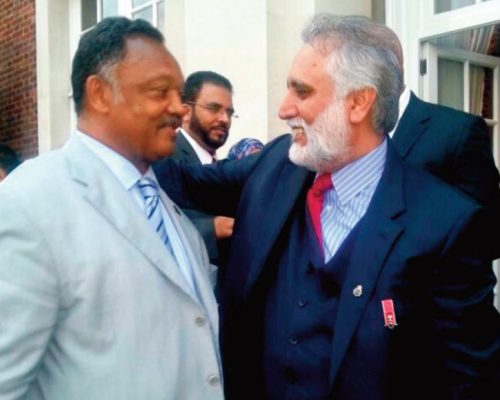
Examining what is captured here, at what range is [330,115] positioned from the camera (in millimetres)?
2113

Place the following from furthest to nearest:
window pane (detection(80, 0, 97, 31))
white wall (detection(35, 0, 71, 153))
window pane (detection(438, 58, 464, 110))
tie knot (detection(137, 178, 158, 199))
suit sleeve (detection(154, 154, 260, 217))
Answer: window pane (detection(80, 0, 97, 31)) → white wall (detection(35, 0, 71, 153)) → window pane (detection(438, 58, 464, 110)) → suit sleeve (detection(154, 154, 260, 217)) → tie knot (detection(137, 178, 158, 199))

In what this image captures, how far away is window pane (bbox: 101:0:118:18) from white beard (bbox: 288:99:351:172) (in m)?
6.41

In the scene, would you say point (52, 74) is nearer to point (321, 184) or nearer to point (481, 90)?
point (481, 90)

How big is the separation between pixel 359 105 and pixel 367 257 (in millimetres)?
476

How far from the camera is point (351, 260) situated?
198cm

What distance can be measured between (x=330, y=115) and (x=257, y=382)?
849 mm

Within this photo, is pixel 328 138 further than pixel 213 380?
Yes

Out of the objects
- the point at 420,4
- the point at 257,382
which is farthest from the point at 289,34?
the point at 257,382

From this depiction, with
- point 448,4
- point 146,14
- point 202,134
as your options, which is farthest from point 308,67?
point 146,14

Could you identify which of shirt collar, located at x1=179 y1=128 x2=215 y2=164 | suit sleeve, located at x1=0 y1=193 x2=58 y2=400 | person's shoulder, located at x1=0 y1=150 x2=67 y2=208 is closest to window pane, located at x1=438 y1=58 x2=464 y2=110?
shirt collar, located at x1=179 y1=128 x2=215 y2=164

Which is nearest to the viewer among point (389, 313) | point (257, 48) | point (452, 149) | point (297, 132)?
point (389, 313)

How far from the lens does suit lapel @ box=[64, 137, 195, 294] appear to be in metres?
1.79

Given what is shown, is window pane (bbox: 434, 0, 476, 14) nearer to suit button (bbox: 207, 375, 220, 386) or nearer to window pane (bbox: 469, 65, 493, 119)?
Result: window pane (bbox: 469, 65, 493, 119)

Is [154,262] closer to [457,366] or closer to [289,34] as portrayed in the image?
[457,366]
